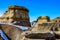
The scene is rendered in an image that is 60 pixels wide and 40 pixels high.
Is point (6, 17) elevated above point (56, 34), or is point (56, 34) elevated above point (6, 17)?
point (6, 17)

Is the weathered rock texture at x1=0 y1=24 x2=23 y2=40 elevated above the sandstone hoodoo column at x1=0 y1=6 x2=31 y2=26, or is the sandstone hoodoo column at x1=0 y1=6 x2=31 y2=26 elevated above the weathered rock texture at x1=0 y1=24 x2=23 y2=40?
the sandstone hoodoo column at x1=0 y1=6 x2=31 y2=26

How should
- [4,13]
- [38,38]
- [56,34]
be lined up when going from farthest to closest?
[4,13] < [56,34] < [38,38]

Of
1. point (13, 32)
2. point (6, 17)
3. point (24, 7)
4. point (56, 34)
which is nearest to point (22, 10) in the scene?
point (24, 7)

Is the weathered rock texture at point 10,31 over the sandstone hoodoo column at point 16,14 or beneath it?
beneath

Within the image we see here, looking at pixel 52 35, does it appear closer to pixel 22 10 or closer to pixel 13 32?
pixel 13 32

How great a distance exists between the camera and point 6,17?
71.1 feet

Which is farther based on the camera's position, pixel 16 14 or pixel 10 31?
pixel 16 14

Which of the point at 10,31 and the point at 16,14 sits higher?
the point at 16,14

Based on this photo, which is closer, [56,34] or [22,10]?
[56,34]

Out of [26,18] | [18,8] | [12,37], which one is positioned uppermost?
[18,8]

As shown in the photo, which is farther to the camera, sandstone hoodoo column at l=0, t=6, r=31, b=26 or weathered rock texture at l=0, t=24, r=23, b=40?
sandstone hoodoo column at l=0, t=6, r=31, b=26

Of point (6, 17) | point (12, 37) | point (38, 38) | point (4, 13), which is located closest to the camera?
point (38, 38)

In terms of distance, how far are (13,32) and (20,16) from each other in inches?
467

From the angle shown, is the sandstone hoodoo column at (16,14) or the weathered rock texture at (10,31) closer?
the weathered rock texture at (10,31)
